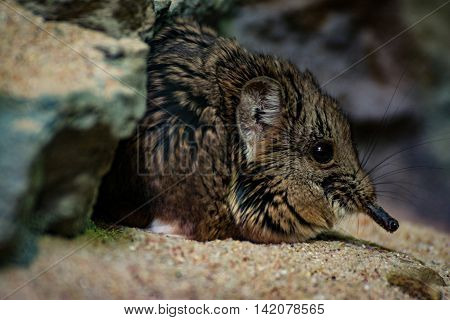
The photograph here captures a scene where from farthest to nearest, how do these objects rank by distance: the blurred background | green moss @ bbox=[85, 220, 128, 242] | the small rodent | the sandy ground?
1. the blurred background
2. the small rodent
3. green moss @ bbox=[85, 220, 128, 242]
4. the sandy ground

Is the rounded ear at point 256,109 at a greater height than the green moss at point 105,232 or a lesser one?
greater

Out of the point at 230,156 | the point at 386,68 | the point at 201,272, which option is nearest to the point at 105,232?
the point at 201,272

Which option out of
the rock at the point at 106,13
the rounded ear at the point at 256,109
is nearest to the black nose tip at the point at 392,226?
the rounded ear at the point at 256,109

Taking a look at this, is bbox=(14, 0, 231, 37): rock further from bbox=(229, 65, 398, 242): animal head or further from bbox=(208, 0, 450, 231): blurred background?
bbox=(208, 0, 450, 231): blurred background

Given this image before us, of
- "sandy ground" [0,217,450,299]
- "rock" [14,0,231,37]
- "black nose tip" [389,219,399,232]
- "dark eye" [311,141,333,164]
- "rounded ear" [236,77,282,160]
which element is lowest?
"sandy ground" [0,217,450,299]

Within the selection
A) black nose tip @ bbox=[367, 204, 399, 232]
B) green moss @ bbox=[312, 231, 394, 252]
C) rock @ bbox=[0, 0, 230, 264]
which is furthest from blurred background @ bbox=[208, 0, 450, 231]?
rock @ bbox=[0, 0, 230, 264]

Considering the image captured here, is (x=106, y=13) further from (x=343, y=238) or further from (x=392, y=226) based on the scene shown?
(x=343, y=238)

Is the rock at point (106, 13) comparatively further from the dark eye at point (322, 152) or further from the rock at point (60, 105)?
the dark eye at point (322, 152)
